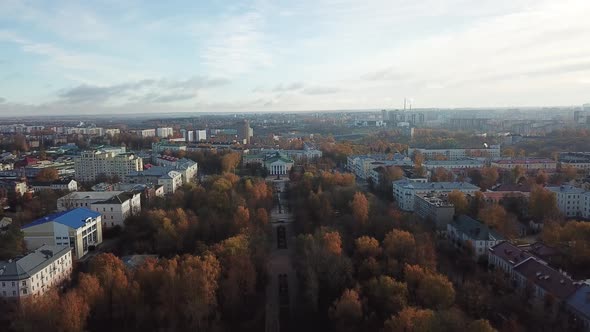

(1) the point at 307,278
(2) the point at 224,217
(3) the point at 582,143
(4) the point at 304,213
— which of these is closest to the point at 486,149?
(3) the point at 582,143

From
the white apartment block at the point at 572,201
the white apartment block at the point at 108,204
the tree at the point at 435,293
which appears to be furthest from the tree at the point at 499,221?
the white apartment block at the point at 108,204

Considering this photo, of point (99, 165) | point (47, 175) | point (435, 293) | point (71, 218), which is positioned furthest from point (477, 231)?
point (99, 165)

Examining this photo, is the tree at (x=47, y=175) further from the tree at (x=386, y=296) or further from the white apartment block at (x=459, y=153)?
the white apartment block at (x=459, y=153)

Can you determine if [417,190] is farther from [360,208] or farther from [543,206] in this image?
[360,208]

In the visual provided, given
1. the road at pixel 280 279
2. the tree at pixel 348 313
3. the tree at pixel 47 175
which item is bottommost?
the road at pixel 280 279

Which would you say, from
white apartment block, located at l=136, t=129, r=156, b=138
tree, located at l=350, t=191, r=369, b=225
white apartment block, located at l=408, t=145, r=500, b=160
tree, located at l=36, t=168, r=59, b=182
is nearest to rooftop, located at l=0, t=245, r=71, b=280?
tree, located at l=350, t=191, r=369, b=225

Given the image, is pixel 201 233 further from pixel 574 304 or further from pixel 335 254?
pixel 574 304
